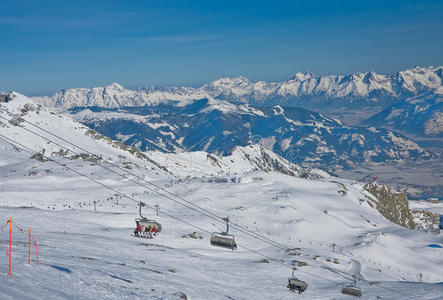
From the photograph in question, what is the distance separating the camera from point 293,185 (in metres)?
122

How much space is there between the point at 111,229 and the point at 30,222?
393 inches

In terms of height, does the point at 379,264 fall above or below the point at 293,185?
below

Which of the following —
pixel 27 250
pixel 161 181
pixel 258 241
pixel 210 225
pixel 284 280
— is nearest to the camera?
pixel 27 250

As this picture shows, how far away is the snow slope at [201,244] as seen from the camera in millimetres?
24891

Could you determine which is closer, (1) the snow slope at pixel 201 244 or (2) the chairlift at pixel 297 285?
(1) the snow slope at pixel 201 244

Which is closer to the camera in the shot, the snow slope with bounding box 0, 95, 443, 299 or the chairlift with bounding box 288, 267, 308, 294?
the snow slope with bounding box 0, 95, 443, 299

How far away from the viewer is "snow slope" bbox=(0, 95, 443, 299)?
81.7 feet

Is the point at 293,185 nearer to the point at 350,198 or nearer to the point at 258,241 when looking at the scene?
the point at 350,198

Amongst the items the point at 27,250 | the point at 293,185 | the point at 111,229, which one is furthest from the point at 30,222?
the point at 293,185

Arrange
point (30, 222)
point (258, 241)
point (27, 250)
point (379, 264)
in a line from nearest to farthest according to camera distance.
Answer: point (27, 250), point (30, 222), point (258, 241), point (379, 264)

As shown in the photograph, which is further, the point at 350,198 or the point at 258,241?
the point at 350,198

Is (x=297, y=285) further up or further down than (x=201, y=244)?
further up

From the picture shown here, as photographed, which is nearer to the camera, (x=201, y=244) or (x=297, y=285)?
(x=297, y=285)

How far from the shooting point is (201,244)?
4844cm
